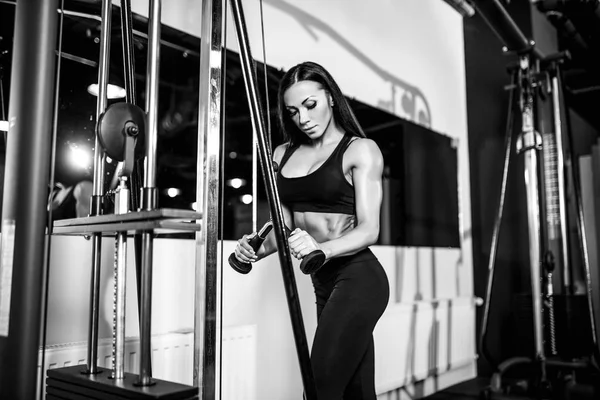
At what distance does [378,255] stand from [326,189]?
1.46 meters

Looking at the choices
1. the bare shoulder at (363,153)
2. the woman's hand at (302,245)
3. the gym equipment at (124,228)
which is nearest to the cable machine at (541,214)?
the bare shoulder at (363,153)

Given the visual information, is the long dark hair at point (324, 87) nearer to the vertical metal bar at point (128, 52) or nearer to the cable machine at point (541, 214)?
the vertical metal bar at point (128, 52)

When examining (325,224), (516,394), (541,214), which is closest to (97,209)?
(325,224)

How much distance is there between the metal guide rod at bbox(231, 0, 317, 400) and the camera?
130 centimetres

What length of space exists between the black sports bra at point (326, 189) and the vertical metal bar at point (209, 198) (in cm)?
25

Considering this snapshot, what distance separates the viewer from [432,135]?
3689mm

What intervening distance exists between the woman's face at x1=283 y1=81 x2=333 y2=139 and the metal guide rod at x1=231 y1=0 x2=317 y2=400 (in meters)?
0.24

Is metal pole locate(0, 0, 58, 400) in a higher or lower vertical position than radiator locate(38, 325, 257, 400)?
higher

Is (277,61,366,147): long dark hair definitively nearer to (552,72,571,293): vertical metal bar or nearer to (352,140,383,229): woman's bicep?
(352,140,383,229): woman's bicep

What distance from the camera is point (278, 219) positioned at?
52.7 inches

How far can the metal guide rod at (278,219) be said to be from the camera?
1300 millimetres

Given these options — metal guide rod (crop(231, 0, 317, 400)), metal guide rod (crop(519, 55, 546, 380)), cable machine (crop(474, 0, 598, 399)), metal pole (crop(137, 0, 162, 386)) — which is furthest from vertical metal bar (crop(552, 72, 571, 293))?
metal pole (crop(137, 0, 162, 386))

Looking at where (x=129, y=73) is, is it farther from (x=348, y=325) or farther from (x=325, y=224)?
(x=348, y=325)

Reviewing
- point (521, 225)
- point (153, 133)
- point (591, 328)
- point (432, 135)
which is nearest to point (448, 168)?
point (432, 135)
